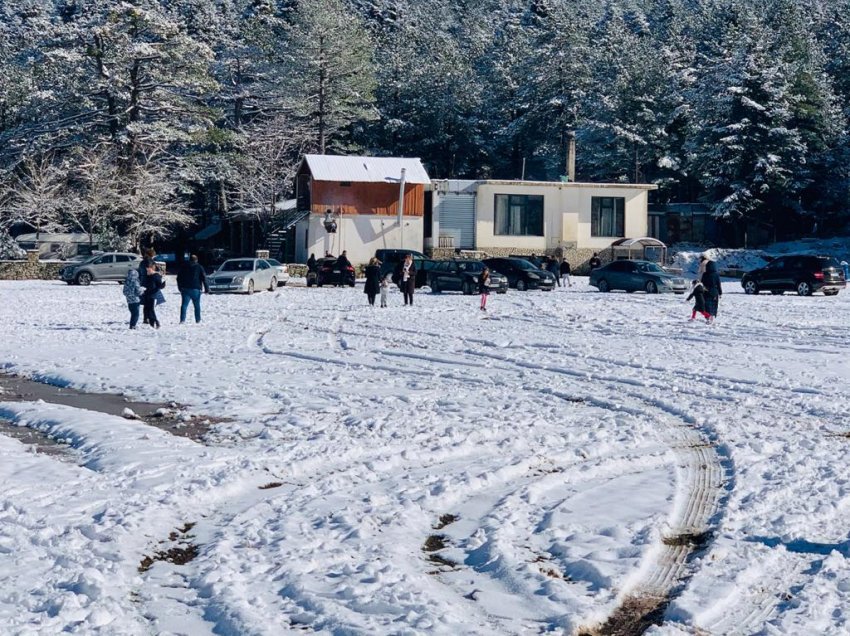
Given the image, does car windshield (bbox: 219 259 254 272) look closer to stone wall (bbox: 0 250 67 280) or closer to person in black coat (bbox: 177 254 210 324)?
stone wall (bbox: 0 250 67 280)

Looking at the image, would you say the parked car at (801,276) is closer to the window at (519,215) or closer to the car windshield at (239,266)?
the car windshield at (239,266)

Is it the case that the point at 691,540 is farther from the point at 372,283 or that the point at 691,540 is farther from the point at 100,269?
the point at 100,269

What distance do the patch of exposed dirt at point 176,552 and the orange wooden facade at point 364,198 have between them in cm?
4825

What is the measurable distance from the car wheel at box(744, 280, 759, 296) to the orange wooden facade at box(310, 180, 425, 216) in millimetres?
20601

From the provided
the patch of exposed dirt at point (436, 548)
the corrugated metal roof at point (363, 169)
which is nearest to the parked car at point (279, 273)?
the corrugated metal roof at point (363, 169)

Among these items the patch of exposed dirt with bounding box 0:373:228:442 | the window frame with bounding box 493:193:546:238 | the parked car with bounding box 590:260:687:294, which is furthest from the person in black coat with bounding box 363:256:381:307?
the window frame with bounding box 493:193:546:238

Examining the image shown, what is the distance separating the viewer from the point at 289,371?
15.8 meters

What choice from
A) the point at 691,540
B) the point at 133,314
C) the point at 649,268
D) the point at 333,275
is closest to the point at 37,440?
the point at 691,540

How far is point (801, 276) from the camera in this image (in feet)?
124

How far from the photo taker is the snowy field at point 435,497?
571cm

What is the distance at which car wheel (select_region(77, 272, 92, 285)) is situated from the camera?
43656 mm

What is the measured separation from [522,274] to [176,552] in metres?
35.3

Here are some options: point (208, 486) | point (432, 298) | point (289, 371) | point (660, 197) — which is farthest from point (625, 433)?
point (660, 197)

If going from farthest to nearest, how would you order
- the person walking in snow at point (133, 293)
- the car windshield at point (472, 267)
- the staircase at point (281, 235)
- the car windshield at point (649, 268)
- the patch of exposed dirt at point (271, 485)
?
the staircase at point (281, 235), the car windshield at point (649, 268), the car windshield at point (472, 267), the person walking in snow at point (133, 293), the patch of exposed dirt at point (271, 485)
